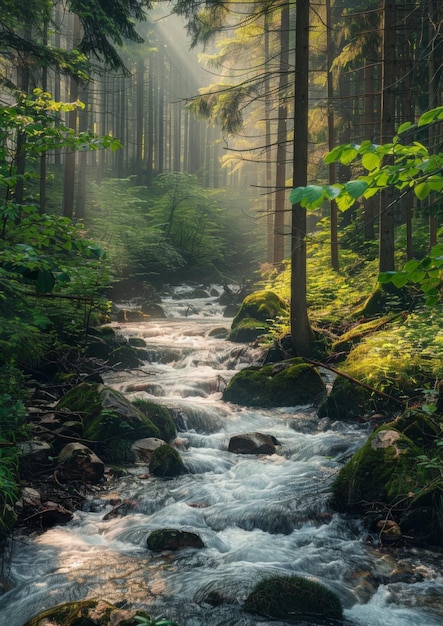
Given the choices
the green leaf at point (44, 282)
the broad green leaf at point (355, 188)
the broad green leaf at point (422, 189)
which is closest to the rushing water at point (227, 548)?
the green leaf at point (44, 282)

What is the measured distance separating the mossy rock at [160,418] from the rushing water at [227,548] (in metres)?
0.27

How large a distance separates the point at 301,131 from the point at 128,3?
23.8ft

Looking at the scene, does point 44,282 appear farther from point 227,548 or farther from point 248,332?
point 248,332

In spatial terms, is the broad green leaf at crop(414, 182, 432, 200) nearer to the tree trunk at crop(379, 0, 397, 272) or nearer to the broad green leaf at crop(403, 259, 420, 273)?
the broad green leaf at crop(403, 259, 420, 273)

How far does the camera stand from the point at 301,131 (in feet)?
38.7

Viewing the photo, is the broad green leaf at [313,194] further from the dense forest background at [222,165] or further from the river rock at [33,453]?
the river rock at [33,453]

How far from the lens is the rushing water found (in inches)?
192

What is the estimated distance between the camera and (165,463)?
7734mm

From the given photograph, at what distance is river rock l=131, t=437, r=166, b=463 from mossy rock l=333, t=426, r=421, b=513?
2.90 m

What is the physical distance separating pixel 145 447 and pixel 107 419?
73 centimetres

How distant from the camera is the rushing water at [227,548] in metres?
4.88

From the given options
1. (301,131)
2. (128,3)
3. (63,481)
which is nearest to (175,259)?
(128,3)

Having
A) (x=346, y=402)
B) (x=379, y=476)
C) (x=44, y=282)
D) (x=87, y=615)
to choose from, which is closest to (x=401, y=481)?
(x=379, y=476)

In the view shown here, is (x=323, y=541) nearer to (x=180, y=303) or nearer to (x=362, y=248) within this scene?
(x=362, y=248)
